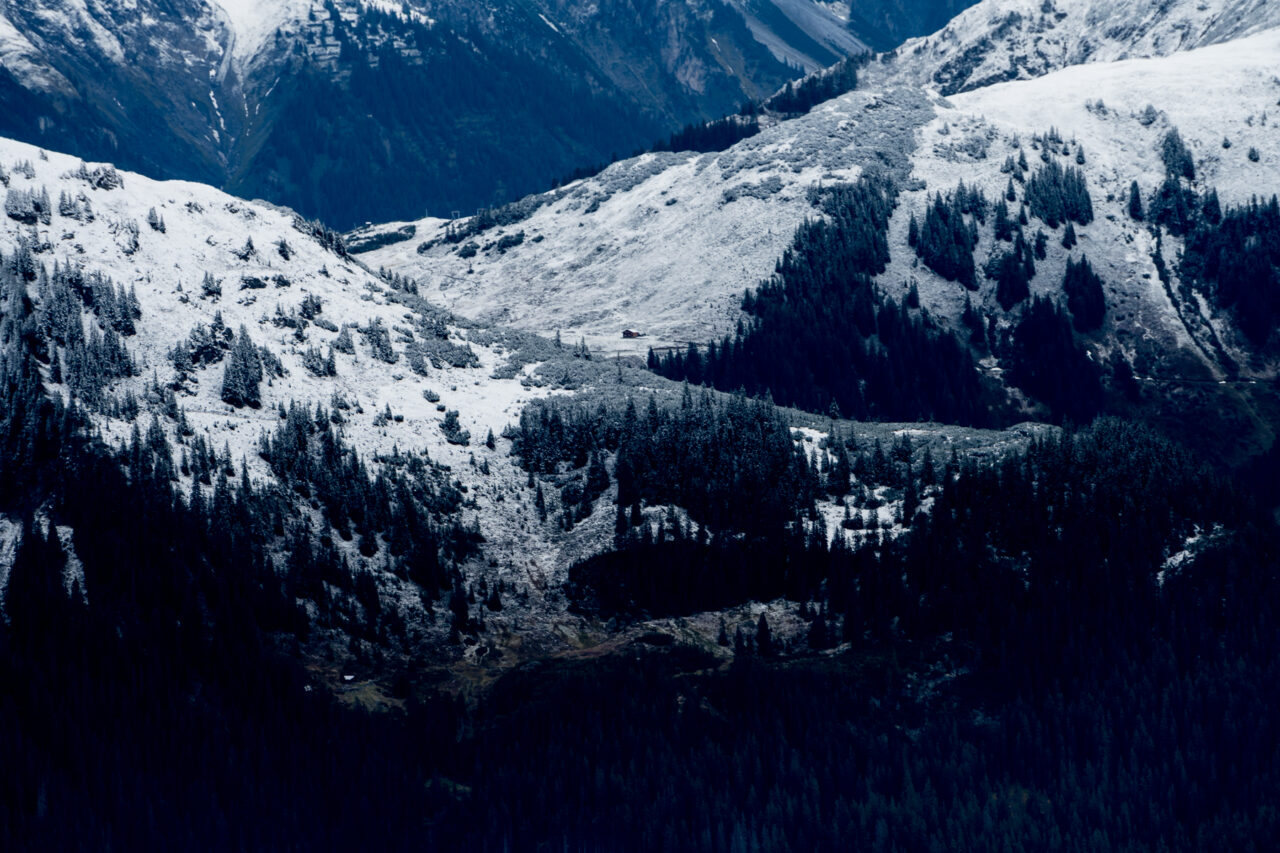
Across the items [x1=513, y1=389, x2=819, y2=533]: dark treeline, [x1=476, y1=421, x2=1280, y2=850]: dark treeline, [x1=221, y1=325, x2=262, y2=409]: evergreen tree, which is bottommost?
[x1=476, y1=421, x2=1280, y2=850]: dark treeline

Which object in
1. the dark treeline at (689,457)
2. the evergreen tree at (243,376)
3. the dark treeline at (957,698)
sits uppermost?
the evergreen tree at (243,376)

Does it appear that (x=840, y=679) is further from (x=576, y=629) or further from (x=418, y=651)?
(x=418, y=651)

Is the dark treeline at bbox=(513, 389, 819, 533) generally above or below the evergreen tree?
below

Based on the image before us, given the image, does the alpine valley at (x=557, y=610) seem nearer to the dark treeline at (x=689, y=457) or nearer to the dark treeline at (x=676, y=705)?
the dark treeline at (x=676, y=705)

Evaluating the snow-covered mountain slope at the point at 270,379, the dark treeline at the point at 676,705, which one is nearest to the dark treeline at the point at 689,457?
the snow-covered mountain slope at the point at 270,379

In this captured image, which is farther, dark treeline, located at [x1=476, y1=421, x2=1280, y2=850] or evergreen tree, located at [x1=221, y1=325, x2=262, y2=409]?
evergreen tree, located at [x1=221, y1=325, x2=262, y2=409]

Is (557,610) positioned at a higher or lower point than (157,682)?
higher

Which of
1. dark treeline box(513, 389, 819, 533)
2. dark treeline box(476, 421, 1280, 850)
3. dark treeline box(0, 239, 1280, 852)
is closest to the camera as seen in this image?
dark treeline box(0, 239, 1280, 852)

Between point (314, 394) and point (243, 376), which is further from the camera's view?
point (314, 394)

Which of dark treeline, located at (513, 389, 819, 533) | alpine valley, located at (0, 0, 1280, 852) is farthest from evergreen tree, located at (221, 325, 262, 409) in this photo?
dark treeline, located at (513, 389, 819, 533)

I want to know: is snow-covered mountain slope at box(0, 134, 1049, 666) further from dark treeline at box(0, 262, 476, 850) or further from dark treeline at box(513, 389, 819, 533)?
dark treeline at box(0, 262, 476, 850)

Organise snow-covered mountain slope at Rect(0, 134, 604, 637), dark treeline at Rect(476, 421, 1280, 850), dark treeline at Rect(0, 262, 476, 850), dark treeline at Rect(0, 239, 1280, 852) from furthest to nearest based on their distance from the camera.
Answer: snow-covered mountain slope at Rect(0, 134, 604, 637)
dark treeline at Rect(476, 421, 1280, 850)
dark treeline at Rect(0, 239, 1280, 852)
dark treeline at Rect(0, 262, 476, 850)

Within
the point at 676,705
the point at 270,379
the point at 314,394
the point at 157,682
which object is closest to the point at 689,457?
the point at 676,705

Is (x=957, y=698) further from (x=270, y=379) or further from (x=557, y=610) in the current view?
(x=270, y=379)
